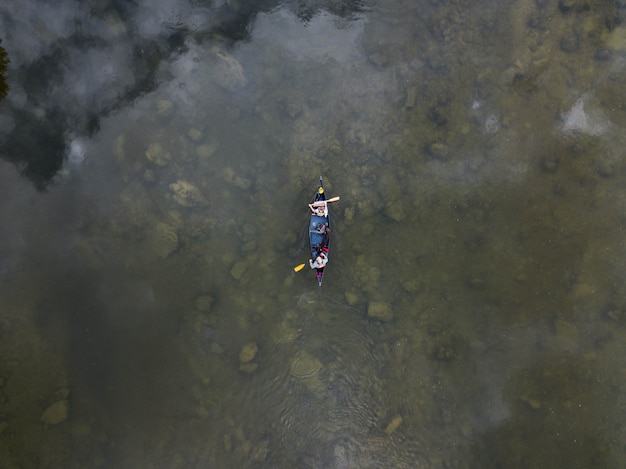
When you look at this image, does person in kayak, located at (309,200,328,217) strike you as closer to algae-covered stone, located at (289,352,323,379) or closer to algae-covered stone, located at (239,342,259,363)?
algae-covered stone, located at (289,352,323,379)

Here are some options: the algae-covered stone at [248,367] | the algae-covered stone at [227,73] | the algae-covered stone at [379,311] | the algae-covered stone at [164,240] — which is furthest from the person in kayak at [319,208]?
the algae-covered stone at [248,367]

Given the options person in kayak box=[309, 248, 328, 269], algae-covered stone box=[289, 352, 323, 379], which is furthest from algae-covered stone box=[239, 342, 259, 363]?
person in kayak box=[309, 248, 328, 269]

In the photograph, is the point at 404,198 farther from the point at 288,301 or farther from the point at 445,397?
the point at 445,397

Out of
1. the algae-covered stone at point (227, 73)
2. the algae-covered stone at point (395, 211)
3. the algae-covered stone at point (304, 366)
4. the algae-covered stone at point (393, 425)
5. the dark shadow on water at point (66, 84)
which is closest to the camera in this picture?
the algae-covered stone at point (393, 425)

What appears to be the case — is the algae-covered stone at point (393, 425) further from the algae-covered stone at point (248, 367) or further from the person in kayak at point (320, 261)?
the person in kayak at point (320, 261)

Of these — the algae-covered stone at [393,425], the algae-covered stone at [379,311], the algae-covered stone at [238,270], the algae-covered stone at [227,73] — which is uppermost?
the algae-covered stone at [227,73]

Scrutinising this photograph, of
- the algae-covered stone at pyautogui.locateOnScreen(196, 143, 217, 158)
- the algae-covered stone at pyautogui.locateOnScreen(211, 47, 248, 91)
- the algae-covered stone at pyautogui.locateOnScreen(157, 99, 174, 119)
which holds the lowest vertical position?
the algae-covered stone at pyautogui.locateOnScreen(196, 143, 217, 158)
